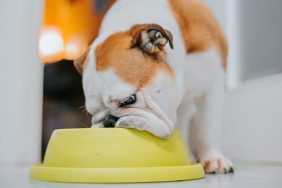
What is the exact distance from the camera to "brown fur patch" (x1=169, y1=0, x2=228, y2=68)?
1552 mm

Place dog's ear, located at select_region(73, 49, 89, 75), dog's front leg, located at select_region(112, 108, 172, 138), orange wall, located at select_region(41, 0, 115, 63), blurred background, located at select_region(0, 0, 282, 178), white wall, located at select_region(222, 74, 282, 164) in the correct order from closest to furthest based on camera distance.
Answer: dog's front leg, located at select_region(112, 108, 172, 138) < dog's ear, located at select_region(73, 49, 89, 75) < white wall, located at select_region(222, 74, 282, 164) < blurred background, located at select_region(0, 0, 282, 178) < orange wall, located at select_region(41, 0, 115, 63)

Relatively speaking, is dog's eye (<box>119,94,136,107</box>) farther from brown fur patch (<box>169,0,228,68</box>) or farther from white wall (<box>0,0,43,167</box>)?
white wall (<box>0,0,43,167</box>)

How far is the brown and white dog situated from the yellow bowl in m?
0.04

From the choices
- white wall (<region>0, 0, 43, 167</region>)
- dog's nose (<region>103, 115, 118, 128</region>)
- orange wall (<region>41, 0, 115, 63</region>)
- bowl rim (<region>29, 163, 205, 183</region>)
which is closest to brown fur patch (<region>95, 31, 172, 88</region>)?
dog's nose (<region>103, 115, 118, 128</region>)

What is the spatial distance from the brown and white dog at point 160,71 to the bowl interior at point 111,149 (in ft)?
0.11

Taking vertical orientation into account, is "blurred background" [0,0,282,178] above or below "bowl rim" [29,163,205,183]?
above

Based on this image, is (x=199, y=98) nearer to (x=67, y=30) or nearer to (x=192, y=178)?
(x=192, y=178)

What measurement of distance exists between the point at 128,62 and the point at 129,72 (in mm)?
29

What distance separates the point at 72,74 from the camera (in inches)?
99.0

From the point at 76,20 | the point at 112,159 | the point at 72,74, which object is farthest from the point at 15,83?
the point at 112,159

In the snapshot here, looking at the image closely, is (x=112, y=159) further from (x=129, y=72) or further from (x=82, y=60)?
(x=82, y=60)

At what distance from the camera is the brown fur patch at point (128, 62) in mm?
1260

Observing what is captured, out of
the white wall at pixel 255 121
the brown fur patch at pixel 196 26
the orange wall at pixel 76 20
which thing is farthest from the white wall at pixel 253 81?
the orange wall at pixel 76 20

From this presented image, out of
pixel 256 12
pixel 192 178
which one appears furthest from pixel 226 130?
pixel 192 178
